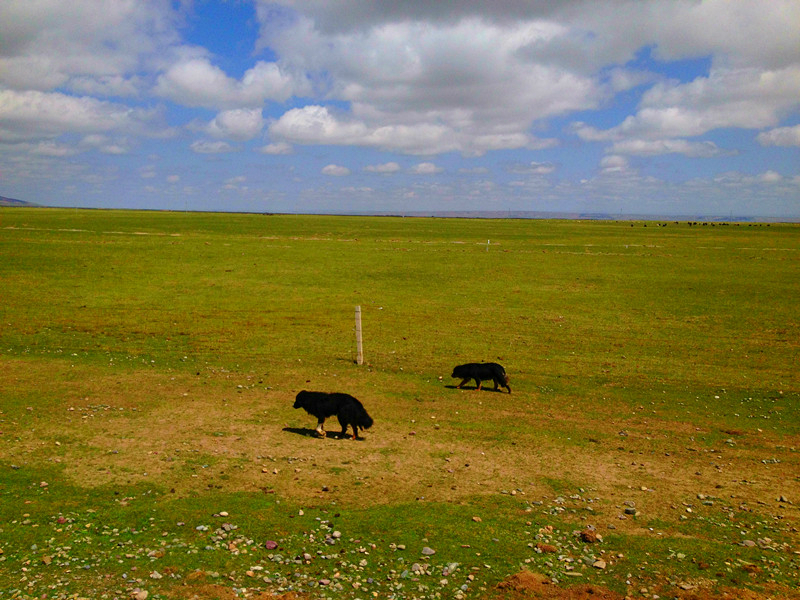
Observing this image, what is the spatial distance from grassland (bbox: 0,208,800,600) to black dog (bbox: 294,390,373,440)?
1.63 feet

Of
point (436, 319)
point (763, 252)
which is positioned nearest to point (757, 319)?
point (436, 319)

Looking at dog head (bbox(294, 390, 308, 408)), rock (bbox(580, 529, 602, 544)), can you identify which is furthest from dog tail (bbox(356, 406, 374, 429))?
rock (bbox(580, 529, 602, 544))

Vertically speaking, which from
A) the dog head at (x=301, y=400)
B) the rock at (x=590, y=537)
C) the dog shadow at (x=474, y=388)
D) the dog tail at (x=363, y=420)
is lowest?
the rock at (x=590, y=537)

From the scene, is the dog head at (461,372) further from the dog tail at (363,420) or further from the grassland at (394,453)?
the dog tail at (363,420)

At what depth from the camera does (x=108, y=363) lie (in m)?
19.7

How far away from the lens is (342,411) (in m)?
13.5

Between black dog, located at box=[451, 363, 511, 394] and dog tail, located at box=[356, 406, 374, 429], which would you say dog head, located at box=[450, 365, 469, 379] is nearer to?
black dog, located at box=[451, 363, 511, 394]

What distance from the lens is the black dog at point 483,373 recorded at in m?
17.5

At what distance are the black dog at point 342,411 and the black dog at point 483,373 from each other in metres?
5.06

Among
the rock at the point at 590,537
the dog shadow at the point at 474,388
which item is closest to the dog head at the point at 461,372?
the dog shadow at the point at 474,388

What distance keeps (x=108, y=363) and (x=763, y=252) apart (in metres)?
78.5

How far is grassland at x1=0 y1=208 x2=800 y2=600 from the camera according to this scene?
8.44m

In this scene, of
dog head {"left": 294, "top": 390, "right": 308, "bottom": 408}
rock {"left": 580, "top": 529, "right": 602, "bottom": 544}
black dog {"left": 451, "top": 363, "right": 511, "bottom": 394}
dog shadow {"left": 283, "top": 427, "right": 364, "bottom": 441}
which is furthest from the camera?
black dog {"left": 451, "top": 363, "right": 511, "bottom": 394}

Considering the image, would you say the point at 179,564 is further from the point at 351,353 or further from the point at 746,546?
the point at 351,353
